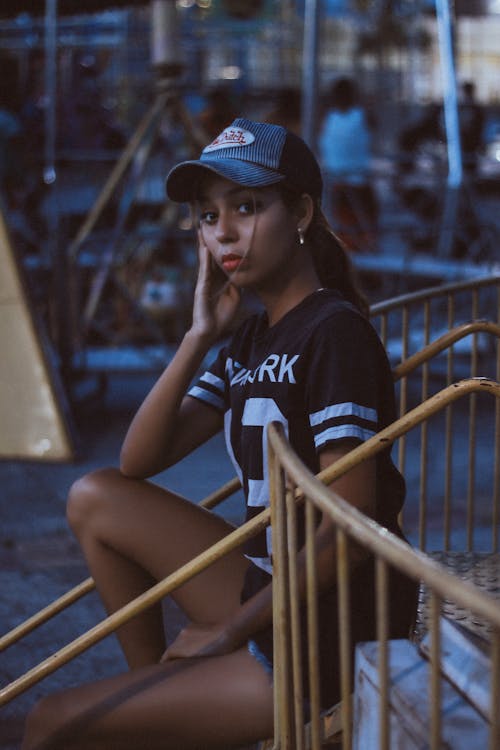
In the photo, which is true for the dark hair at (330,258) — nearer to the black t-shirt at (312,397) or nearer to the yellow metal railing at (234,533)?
the black t-shirt at (312,397)

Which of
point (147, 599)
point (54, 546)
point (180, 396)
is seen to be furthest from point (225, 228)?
point (54, 546)

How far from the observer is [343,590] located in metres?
1.54

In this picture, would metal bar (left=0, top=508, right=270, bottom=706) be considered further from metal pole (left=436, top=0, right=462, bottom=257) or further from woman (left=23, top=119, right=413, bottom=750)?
metal pole (left=436, top=0, right=462, bottom=257)

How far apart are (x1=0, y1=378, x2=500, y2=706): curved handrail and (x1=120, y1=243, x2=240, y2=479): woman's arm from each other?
54cm

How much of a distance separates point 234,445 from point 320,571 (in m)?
0.51

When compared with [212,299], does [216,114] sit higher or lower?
lower

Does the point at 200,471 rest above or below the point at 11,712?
below

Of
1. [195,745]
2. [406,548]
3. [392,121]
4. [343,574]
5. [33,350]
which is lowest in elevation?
[392,121]

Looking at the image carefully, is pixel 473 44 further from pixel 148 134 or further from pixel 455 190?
pixel 148 134

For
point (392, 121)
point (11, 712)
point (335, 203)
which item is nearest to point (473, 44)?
point (392, 121)

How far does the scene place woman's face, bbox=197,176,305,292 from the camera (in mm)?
2432

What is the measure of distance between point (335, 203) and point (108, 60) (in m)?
3.75

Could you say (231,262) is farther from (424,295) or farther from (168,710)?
(424,295)

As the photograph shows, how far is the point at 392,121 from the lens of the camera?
1995 centimetres
